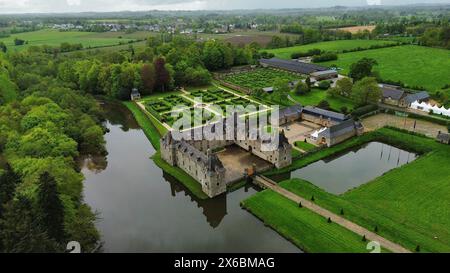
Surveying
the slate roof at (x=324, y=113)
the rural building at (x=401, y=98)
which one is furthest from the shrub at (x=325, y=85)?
the slate roof at (x=324, y=113)

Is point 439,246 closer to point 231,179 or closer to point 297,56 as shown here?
point 231,179

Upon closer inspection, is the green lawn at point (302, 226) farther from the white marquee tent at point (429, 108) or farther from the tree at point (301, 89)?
the tree at point (301, 89)

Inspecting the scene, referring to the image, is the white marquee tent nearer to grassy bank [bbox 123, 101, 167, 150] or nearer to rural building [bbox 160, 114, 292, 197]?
rural building [bbox 160, 114, 292, 197]
